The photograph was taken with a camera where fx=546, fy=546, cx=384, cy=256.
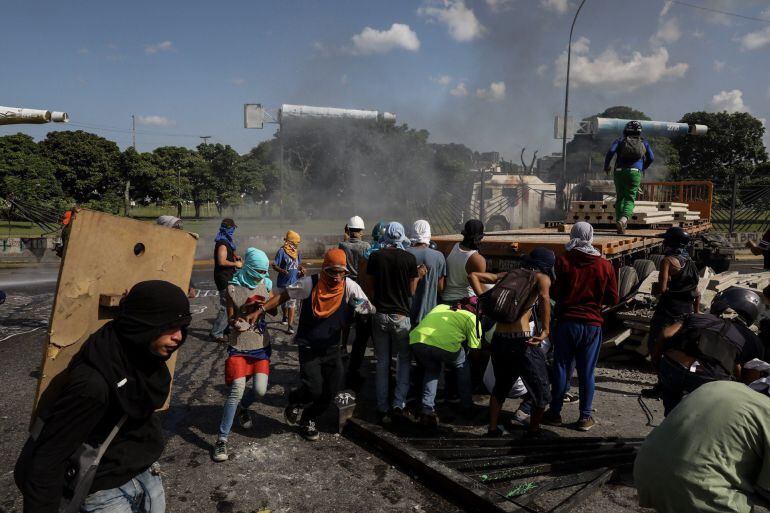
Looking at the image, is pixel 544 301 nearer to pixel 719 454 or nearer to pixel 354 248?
pixel 719 454

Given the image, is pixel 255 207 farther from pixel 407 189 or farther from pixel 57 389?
pixel 57 389

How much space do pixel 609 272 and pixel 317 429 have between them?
2.87m

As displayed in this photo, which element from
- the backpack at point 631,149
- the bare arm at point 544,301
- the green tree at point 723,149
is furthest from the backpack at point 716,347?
the green tree at point 723,149

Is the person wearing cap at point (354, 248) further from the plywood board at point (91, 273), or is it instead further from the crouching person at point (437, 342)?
the plywood board at point (91, 273)

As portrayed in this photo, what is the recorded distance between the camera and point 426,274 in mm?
5141

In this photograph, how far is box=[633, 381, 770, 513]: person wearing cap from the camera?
81.5 inches

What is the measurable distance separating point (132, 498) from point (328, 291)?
93.5 inches

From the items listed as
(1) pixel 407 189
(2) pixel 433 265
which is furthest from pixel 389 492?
(1) pixel 407 189

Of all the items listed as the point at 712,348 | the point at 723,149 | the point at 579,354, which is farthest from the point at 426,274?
the point at 723,149

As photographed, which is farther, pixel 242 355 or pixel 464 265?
pixel 464 265

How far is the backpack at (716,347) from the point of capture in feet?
10.3

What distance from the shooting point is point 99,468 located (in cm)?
203

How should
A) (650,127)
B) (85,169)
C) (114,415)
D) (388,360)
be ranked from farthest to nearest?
(650,127), (85,169), (388,360), (114,415)

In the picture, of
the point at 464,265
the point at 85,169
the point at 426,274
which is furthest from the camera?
the point at 85,169
